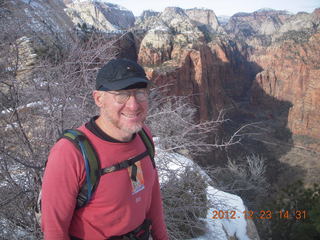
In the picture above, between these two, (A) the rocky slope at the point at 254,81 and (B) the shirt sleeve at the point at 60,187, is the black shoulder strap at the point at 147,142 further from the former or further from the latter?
(A) the rocky slope at the point at 254,81

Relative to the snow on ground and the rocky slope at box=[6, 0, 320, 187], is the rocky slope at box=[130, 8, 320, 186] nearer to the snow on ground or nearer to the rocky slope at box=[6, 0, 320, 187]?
the rocky slope at box=[6, 0, 320, 187]

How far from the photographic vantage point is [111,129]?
1.42 meters

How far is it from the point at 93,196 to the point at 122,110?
50cm

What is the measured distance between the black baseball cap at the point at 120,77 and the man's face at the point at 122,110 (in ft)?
0.15

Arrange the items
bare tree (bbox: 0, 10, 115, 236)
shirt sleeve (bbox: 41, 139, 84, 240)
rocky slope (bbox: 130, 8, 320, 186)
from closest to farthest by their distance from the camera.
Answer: shirt sleeve (bbox: 41, 139, 84, 240) → bare tree (bbox: 0, 10, 115, 236) → rocky slope (bbox: 130, 8, 320, 186)

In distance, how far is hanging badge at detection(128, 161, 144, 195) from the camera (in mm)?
1416

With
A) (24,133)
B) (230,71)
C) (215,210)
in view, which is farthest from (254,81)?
(24,133)

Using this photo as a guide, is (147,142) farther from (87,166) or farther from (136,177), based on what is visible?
(87,166)

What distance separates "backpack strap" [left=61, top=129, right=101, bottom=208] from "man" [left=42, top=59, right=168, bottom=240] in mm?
27

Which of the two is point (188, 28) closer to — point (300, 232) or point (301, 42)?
point (301, 42)

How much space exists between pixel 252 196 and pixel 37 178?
13907mm

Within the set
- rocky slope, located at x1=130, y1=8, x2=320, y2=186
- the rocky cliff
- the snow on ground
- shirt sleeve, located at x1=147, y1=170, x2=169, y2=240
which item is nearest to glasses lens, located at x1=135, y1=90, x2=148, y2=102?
shirt sleeve, located at x1=147, y1=170, x2=169, y2=240

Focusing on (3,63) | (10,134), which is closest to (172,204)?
(10,134)

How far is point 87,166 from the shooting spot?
1.24m
